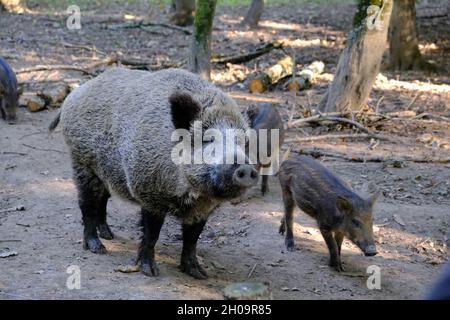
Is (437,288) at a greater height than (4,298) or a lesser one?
greater

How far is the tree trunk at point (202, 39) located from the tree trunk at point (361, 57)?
216 centimetres

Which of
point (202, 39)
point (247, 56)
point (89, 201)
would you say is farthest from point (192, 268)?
point (247, 56)

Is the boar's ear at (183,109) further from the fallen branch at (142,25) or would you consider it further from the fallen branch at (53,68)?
the fallen branch at (142,25)

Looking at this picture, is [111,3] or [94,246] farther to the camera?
[111,3]

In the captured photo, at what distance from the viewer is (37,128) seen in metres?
10.8

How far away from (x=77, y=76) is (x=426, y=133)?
6784 millimetres

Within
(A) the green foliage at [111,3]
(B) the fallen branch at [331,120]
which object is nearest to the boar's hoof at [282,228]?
(B) the fallen branch at [331,120]

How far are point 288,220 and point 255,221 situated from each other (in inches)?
25.3

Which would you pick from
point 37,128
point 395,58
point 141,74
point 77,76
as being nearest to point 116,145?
point 141,74

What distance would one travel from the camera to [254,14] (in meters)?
18.8

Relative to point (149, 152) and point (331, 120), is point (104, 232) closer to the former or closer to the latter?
point (149, 152)

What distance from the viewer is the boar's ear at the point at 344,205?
6066 mm
